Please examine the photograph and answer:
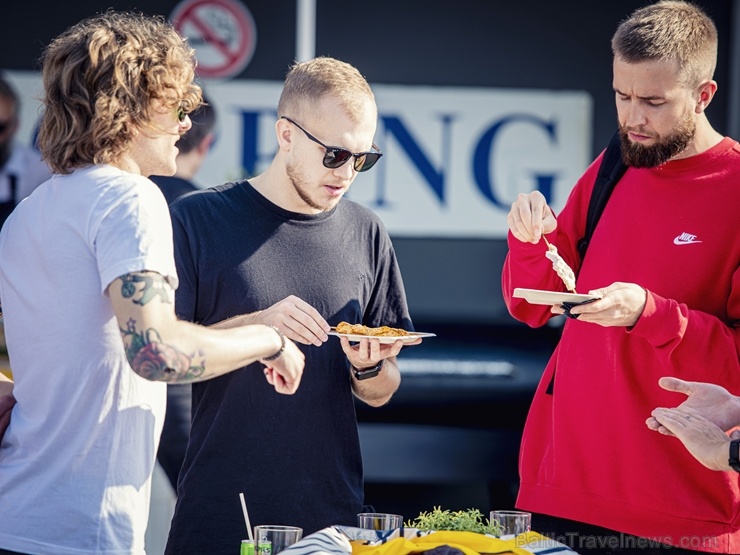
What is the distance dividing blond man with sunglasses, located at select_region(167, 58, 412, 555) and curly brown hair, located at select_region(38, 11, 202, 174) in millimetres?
623

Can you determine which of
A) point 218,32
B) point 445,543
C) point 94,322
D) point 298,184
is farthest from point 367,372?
point 218,32

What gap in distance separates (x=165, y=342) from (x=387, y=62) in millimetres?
4367

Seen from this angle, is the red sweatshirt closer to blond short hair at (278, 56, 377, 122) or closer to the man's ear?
the man's ear

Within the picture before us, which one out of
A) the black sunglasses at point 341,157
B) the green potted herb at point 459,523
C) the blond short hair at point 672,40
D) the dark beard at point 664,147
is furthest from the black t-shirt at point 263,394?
the blond short hair at point 672,40

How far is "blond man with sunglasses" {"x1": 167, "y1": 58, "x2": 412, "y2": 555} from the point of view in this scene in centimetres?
268

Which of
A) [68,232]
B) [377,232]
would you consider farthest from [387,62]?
[68,232]

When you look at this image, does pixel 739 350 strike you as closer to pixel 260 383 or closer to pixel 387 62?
pixel 260 383

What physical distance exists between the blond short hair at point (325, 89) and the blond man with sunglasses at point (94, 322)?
0.72 m

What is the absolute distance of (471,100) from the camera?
6090 millimetres

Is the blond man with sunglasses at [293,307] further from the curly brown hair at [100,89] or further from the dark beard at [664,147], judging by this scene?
the dark beard at [664,147]

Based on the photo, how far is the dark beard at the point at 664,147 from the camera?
285 centimetres

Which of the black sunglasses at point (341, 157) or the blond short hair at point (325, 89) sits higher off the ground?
the blond short hair at point (325, 89)

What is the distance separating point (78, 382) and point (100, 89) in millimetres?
584

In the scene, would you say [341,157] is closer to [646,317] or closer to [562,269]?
[562,269]
